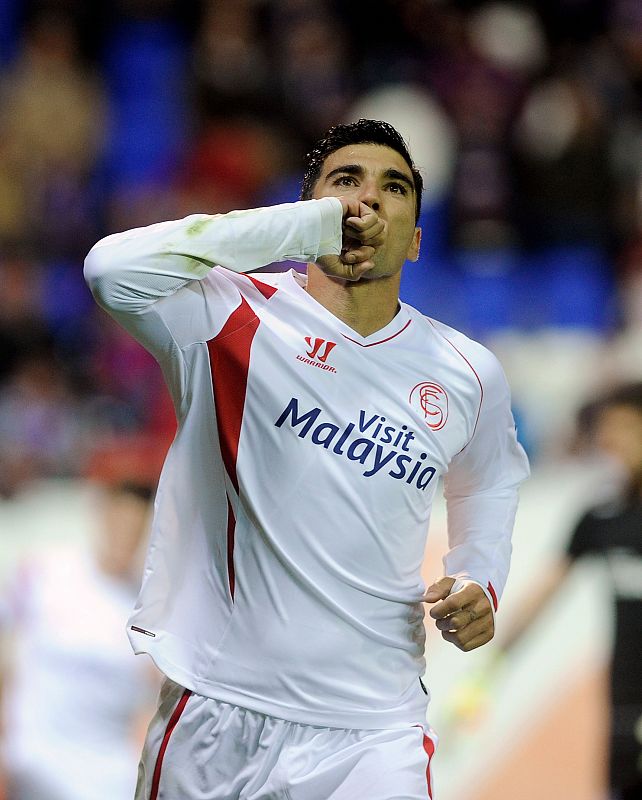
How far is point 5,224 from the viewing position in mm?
9242

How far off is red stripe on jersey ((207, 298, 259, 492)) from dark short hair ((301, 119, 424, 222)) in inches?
16.8

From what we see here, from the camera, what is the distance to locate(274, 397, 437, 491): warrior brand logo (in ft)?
10.0

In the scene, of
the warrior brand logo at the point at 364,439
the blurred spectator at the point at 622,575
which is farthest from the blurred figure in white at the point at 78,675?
the warrior brand logo at the point at 364,439

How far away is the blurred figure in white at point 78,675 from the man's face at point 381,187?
9.03ft

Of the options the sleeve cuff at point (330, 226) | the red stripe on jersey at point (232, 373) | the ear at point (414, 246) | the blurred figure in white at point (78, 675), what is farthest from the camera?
the blurred figure in white at point (78, 675)

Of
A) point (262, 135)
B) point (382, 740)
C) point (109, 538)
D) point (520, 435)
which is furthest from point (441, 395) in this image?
point (262, 135)

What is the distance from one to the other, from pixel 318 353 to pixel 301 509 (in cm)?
36

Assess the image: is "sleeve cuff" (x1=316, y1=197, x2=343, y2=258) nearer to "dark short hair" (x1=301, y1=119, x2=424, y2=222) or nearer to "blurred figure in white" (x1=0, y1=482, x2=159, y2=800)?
"dark short hair" (x1=301, y1=119, x2=424, y2=222)

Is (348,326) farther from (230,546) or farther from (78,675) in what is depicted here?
(78,675)

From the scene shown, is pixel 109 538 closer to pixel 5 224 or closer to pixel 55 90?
pixel 5 224

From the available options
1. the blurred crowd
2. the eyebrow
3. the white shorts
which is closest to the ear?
the eyebrow

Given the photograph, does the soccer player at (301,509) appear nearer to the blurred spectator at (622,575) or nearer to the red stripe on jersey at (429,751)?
the red stripe on jersey at (429,751)

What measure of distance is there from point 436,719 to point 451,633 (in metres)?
3.07

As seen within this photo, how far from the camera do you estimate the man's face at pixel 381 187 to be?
124 inches
